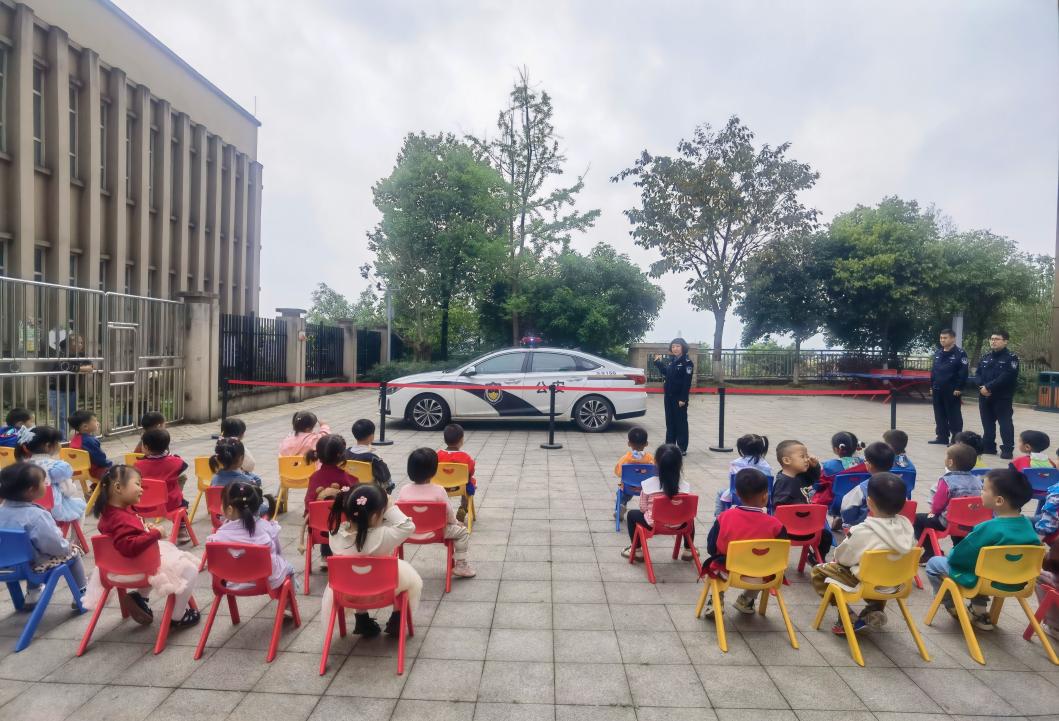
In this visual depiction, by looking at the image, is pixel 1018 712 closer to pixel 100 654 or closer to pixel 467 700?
pixel 467 700

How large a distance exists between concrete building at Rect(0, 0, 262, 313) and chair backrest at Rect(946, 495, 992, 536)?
15146 millimetres

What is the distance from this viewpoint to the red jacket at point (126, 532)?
342 centimetres

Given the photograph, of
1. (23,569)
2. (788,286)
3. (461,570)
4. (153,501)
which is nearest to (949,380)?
(461,570)

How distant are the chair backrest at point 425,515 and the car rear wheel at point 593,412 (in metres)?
7.41

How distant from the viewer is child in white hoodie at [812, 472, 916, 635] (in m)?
3.57

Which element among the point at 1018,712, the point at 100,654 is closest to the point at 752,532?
the point at 1018,712

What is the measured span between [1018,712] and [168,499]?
5219 millimetres

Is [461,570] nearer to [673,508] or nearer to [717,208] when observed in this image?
[673,508]

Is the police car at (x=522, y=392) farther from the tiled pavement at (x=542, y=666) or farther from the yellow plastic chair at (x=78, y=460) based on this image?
the tiled pavement at (x=542, y=666)

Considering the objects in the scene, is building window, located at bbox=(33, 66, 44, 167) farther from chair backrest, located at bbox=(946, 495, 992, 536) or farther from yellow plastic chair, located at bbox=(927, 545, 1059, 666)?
yellow plastic chair, located at bbox=(927, 545, 1059, 666)

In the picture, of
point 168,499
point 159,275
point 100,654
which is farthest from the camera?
point 159,275

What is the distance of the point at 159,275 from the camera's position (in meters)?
18.1

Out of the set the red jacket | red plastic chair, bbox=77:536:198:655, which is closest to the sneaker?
red plastic chair, bbox=77:536:198:655

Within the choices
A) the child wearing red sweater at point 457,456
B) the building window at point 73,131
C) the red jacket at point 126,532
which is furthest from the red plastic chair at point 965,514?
the building window at point 73,131
